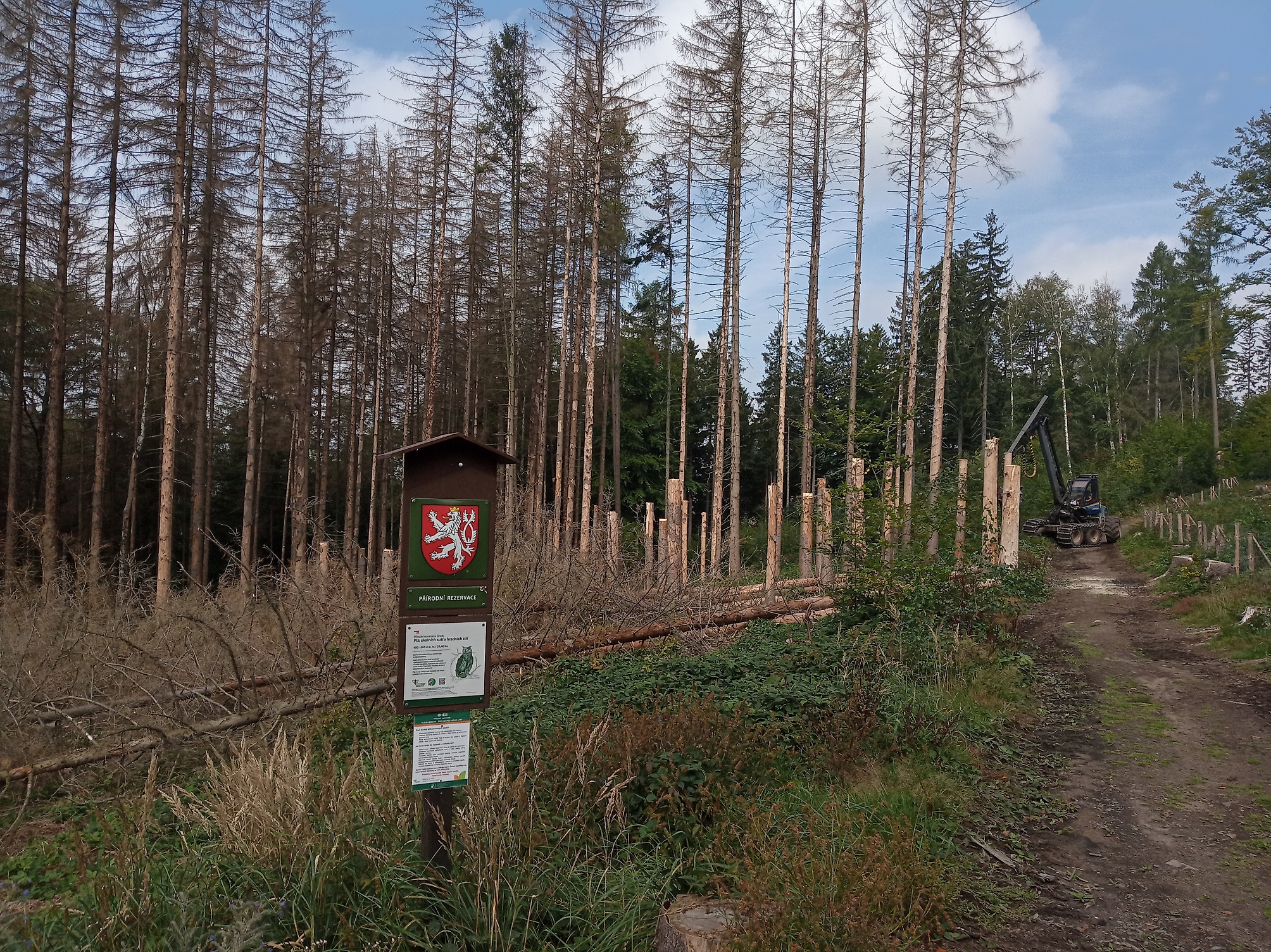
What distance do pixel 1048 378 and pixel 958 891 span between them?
160 ft

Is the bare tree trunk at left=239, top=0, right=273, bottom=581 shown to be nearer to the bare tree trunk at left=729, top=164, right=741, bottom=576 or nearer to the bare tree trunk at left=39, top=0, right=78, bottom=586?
the bare tree trunk at left=39, top=0, right=78, bottom=586

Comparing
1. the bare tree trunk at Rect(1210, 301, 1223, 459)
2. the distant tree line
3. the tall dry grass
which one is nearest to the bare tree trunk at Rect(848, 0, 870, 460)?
the distant tree line

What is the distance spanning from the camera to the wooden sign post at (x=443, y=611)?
3428 mm

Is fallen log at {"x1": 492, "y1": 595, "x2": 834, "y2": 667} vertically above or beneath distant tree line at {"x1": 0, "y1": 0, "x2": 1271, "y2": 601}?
beneath

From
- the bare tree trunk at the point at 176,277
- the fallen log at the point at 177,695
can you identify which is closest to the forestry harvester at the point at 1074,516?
the fallen log at the point at 177,695

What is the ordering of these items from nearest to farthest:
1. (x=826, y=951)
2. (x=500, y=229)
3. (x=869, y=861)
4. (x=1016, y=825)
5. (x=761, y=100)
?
(x=826, y=951)
(x=869, y=861)
(x=1016, y=825)
(x=761, y=100)
(x=500, y=229)

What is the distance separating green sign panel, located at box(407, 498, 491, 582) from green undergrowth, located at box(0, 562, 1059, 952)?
1.08 meters

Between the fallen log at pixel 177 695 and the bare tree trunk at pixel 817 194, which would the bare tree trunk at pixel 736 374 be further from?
the fallen log at pixel 177 695

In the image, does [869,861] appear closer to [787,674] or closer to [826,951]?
[826,951]

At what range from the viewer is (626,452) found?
112ft

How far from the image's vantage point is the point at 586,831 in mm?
4090

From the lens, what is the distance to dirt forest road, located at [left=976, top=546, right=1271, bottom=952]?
3.75 metres

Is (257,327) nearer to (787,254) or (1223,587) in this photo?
(787,254)

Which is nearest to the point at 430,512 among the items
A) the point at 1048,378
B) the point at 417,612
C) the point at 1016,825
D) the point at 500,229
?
the point at 417,612
